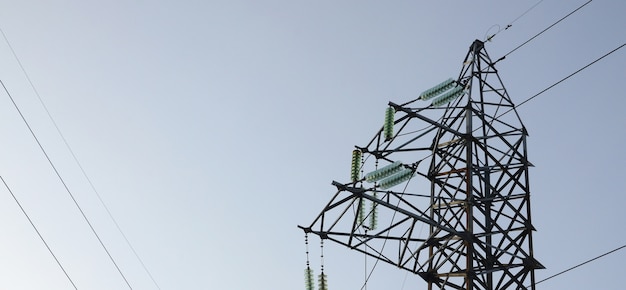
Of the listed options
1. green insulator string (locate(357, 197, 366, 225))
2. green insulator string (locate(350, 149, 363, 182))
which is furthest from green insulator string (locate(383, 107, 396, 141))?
green insulator string (locate(357, 197, 366, 225))

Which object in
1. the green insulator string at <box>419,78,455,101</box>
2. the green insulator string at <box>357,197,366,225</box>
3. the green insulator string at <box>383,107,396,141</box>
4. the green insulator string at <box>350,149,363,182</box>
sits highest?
the green insulator string at <box>419,78,455,101</box>

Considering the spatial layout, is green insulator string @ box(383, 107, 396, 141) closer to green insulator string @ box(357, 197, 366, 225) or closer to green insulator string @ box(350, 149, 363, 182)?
green insulator string @ box(350, 149, 363, 182)

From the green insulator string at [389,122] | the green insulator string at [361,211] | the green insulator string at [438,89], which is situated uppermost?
the green insulator string at [438,89]

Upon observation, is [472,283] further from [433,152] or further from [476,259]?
→ [433,152]

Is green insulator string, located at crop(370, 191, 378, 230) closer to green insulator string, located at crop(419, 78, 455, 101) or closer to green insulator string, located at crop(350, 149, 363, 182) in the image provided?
green insulator string, located at crop(350, 149, 363, 182)

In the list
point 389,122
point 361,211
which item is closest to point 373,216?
point 361,211

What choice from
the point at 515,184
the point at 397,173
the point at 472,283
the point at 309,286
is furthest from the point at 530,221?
the point at 309,286

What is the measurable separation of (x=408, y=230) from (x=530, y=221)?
352 centimetres

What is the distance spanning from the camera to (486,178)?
879 inches

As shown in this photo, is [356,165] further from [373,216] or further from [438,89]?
[438,89]

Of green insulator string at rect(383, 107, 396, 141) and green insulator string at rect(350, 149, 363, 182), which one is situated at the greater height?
green insulator string at rect(383, 107, 396, 141)

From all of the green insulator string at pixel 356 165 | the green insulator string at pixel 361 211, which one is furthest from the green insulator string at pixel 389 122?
the green insulator string at pixel 361 211

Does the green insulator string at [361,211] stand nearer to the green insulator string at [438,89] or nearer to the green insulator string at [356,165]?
the green insulator string at [356,165]

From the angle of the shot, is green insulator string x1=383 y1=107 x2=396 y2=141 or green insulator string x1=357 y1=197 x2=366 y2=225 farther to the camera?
green insulator string x1=383 y1=107 x2=396 y2=141
